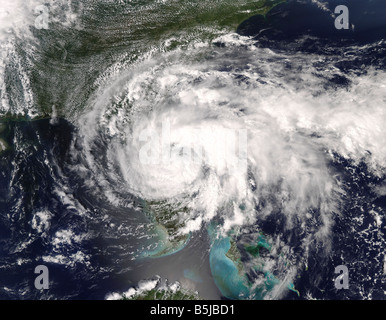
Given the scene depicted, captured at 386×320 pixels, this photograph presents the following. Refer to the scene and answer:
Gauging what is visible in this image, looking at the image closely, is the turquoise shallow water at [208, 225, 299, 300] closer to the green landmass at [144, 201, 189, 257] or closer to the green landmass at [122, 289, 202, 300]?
the green landmass at [122, 289, 202, 300]

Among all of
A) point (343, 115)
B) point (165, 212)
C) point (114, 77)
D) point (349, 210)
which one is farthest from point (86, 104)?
point (349, 210)

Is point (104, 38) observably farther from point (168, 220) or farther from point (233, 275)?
point (233, 275)

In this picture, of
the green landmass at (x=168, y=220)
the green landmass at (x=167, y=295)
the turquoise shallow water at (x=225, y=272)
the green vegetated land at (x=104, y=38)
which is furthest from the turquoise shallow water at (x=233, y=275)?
the green vegetated land at (x=104, y=38)

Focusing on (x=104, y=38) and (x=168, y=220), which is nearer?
(x=168, y=220)

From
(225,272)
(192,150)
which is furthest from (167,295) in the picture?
(192,150)

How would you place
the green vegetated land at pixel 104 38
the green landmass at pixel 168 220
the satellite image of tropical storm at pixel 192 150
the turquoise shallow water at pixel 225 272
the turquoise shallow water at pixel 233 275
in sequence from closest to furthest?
the satellite image of tropical storm at pixel 192 150 → the turquoise shallow water at pixel 233 275 → the turquoise shallow water at pixel 225 272 → the green landmass at pixel 168 220 → the green vegetated land at pixel 104 38

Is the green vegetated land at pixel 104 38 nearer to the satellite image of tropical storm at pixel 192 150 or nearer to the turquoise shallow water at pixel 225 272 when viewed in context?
the satellite image of tropical storm at pixel 192 150

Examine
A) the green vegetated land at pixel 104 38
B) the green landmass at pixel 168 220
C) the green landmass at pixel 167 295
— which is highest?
the green vegetated land at pixel 104 38

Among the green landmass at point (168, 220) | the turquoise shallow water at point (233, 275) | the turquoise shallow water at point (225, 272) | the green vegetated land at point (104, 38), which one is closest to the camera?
the turquoise shallow water at point (233, 275)
